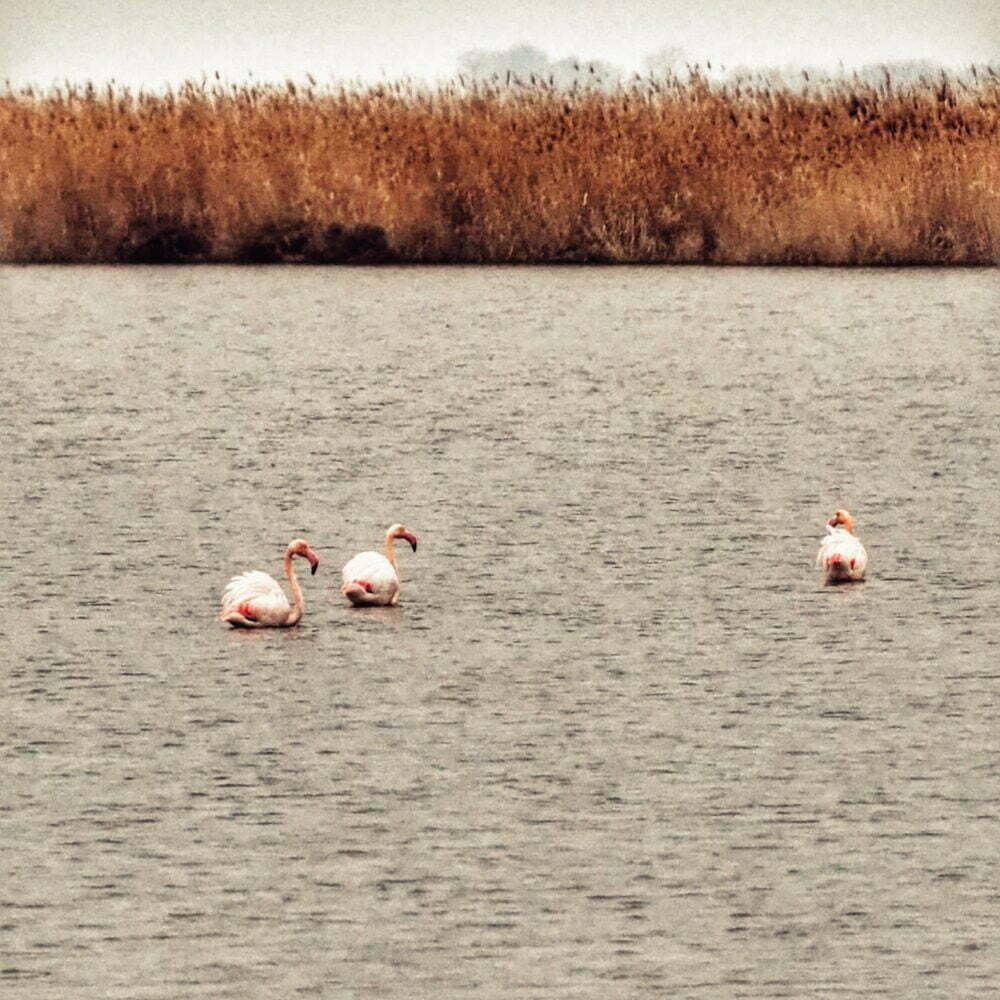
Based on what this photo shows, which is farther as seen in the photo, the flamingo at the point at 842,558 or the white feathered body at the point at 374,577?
the flamingo at the point at 842,558

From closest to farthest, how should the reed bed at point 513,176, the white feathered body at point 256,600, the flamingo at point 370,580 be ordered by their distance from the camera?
the white feathered body at point 256,600 → the flamingo at point 370,580 → the reed bed at point 513,176

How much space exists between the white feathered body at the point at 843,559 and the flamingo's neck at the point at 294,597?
2011 millimetres

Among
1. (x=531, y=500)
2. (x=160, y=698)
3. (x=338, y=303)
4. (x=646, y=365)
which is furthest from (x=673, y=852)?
(x=338, y=303)

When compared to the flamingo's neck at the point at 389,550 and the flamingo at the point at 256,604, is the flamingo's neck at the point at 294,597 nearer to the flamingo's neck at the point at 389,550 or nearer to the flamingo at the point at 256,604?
the flamingo at the point at 256,604

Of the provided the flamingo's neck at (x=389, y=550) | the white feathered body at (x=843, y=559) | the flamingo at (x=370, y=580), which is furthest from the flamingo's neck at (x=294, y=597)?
the white feathered body at (x=843, y=559)

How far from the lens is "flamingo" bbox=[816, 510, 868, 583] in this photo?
10.4 meters

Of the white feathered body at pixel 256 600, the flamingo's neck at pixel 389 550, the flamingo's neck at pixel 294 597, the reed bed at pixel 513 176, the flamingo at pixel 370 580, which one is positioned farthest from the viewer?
the reed bed at pixel 513 176

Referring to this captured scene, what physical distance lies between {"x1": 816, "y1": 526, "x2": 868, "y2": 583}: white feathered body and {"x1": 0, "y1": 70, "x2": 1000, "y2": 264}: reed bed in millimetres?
14454

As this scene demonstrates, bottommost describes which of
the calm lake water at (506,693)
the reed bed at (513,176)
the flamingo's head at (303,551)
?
the calm lake water at (506,693)

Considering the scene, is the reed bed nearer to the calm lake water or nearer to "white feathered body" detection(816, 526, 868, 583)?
the calm lake water

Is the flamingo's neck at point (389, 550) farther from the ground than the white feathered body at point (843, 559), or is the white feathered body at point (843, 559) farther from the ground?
the flamingo's neck at point (389, 550)

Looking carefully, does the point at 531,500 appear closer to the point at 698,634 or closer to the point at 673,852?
the point at 698,634

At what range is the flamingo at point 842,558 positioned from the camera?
1040 centimetres

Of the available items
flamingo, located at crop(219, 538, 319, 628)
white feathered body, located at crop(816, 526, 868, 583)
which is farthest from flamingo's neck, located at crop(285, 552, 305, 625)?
white feathered body, located at crop(816, 526, 868, 583)
